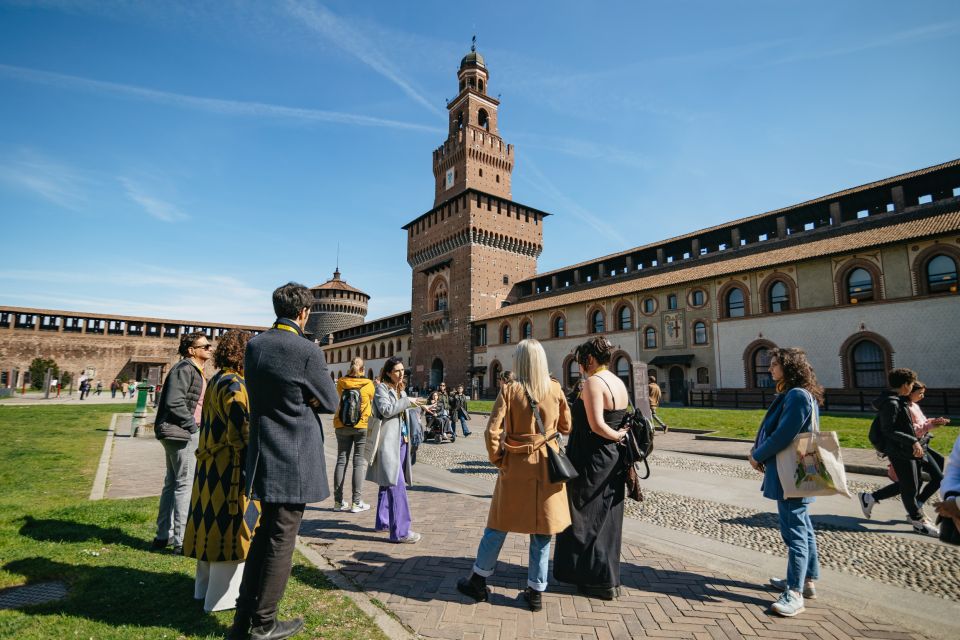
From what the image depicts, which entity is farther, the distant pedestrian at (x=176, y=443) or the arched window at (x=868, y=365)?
the arched window at (x=868, y=365)

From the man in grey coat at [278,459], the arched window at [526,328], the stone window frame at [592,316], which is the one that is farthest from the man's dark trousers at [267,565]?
the arched window at [526,328]

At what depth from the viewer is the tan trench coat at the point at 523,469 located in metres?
3.33

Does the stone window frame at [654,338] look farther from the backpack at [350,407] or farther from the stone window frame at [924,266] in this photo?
the backpack at [350,407]

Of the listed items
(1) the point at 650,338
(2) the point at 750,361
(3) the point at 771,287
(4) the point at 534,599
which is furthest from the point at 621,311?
(4) the point at 534,599

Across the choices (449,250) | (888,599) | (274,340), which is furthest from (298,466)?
(449,250)

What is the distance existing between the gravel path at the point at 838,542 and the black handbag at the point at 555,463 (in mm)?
2649

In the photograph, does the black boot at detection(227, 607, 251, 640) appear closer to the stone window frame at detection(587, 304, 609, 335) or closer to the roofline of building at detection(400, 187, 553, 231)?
the stone window frame at detection(587, 304, 609, 335)

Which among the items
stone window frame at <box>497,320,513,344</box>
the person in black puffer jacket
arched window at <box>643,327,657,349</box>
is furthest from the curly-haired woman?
stone window frame at <box>497,320,513,344</box>

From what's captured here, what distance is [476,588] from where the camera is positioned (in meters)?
3.42

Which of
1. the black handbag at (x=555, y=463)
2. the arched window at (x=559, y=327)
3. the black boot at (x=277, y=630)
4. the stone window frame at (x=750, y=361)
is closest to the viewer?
the black boot at (x=277, y=630)

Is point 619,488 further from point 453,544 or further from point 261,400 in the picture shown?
point 261,400

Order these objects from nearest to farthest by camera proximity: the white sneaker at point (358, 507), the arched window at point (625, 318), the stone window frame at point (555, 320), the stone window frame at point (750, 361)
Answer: the white sneaker at point (358, 507) < the stone window frame at point (750, 361) < the arched window at point (625, 318) < the stone window frame at point (555, 320)

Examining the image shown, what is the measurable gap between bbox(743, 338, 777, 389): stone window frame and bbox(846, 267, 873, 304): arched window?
14.2 feet

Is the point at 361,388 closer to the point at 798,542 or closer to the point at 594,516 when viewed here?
the point at 594,516
